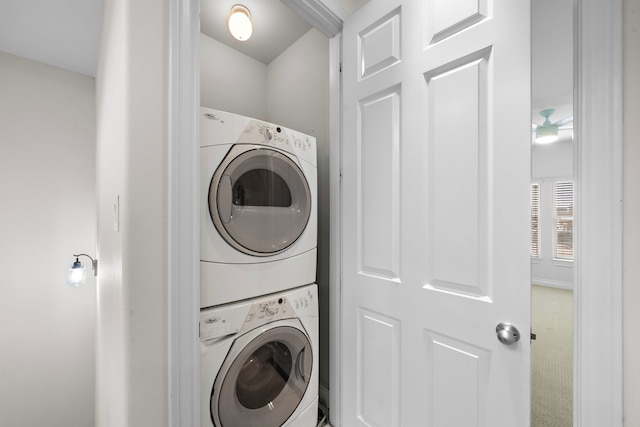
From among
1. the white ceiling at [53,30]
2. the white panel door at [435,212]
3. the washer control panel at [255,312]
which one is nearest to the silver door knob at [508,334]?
the white panel door at [435,212]

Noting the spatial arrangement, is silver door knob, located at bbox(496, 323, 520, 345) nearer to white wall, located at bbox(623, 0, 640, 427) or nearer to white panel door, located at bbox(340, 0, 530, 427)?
white panel door, located at bbox(340, 0, 530, 427)

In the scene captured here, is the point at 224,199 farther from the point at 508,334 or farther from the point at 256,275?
the point at 508,334

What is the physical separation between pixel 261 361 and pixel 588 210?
4.41 ft

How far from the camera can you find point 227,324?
3.49 feet

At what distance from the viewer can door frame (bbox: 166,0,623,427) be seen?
25.3 inches

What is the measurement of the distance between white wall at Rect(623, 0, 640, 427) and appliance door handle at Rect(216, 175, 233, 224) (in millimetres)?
1224

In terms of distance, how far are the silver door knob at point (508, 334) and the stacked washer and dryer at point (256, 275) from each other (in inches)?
34.5

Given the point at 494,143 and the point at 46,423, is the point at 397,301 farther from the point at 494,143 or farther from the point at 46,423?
the point at 46,423

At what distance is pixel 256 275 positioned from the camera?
1199 mm

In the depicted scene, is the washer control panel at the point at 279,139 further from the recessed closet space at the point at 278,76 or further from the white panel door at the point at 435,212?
→ the recessed closet space at the point at 278,76

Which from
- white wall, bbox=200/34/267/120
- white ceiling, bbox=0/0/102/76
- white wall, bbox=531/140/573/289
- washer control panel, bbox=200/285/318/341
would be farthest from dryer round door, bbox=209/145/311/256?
white wall, bbox=531/140/573/289

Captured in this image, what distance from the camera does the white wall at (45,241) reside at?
1991mm

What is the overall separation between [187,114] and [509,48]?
3.34ft

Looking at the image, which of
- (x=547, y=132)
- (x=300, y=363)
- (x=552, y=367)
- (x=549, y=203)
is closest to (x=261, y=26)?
(x=300, y=363)
